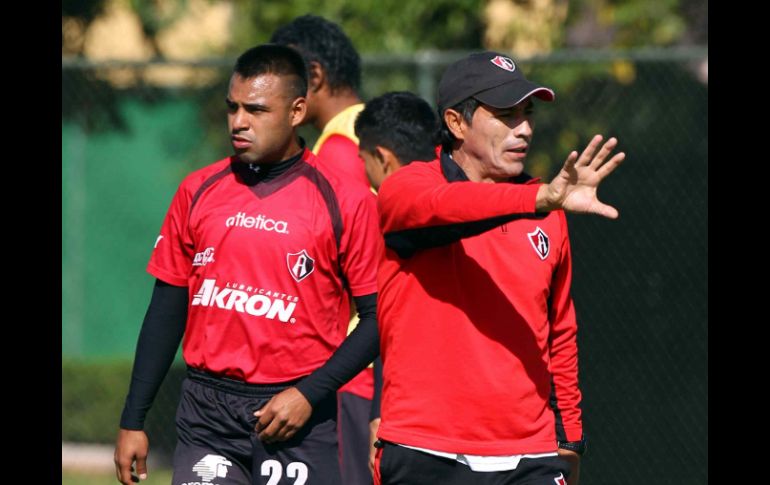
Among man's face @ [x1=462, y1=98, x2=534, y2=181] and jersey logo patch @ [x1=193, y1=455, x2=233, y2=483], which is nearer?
man's face @ [x1=462, y1=98, x2=534, y2=181]

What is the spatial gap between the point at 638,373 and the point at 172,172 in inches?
152

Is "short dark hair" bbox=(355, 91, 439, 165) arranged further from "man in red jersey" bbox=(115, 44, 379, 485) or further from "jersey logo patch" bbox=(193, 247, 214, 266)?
"jersey logo patch" bbox=(193, 247, 214, 266)

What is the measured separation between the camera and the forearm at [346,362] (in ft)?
16.0

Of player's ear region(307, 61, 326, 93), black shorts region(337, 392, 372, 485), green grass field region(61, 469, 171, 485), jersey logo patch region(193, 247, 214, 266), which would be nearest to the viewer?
jersey logo patch region(193, 247, 214, 266)

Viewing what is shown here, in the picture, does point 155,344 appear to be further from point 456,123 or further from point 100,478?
point 100,478

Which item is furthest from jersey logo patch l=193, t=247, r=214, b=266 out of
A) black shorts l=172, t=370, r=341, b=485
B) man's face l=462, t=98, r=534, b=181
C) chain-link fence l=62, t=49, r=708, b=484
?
chain-link fence l=62, t=49, r=708, b=484

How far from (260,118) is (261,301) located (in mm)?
709

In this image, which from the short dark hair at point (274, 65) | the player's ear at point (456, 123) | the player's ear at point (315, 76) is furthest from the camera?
the player's ear at point (315, 76)

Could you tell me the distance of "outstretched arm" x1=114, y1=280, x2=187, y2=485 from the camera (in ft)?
16.9

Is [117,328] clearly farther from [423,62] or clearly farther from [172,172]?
[423,62]

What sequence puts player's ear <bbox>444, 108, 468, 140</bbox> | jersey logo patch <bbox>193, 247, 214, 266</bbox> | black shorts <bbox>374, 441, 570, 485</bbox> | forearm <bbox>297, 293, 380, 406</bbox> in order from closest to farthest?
black shorts <bbox>374, 441, 570, 485</bbox> → player's ear <bbox>444, 108, 468, 140</bbox> → forearm <bbox>297, 293, 380, 406</bbox> → jersey logo patch <bbox>193, 247, 214, 266</bbox>

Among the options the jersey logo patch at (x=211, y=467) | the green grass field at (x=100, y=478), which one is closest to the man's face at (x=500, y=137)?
the jersey logo patch at (x=211, y=467)

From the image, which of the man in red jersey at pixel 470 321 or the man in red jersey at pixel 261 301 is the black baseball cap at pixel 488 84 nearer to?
the man in red jersey at pixel 470 321
